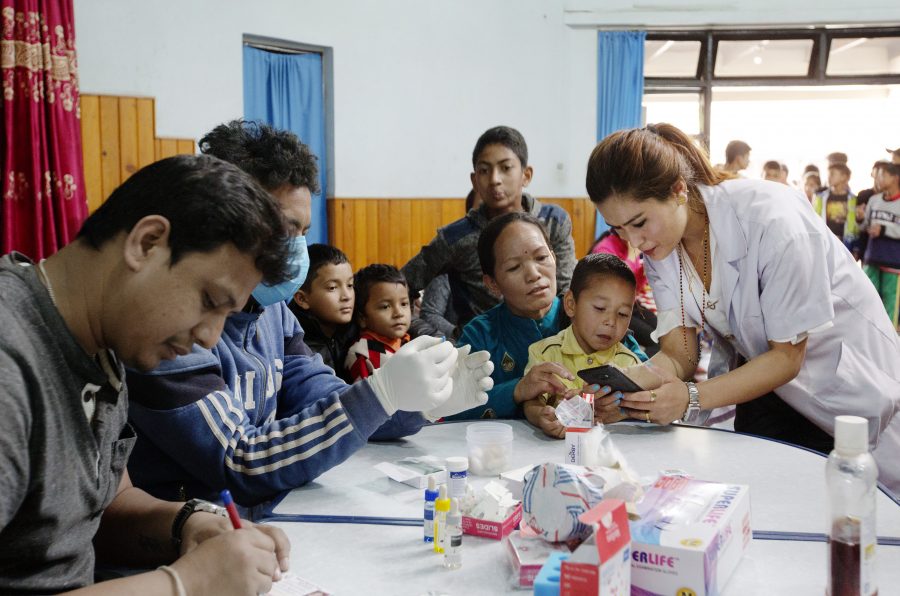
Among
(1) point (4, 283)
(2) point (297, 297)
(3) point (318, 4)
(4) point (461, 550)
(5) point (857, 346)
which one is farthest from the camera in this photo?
(3) point (318, 4)

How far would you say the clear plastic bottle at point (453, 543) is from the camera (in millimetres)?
1117

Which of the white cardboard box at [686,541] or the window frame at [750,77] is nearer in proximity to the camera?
the white cardboard box at [686,541]

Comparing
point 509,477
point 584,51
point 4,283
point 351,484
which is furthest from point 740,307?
point 584,51

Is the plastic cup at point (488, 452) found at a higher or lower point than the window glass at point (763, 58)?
lower

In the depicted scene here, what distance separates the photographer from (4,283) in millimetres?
891

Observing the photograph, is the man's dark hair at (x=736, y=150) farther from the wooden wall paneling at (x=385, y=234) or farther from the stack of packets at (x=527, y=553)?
the stack of packets at (x=527, y=553)

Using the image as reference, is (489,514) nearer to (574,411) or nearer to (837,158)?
(574,411)

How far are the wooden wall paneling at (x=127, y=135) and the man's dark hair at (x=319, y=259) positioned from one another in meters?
2.01

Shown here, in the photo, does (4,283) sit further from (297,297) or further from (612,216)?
(297,297)

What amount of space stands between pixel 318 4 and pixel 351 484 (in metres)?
4.87

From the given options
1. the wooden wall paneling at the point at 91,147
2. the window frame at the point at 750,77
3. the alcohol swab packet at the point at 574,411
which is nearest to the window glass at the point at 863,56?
the window frame at the point at 750,77

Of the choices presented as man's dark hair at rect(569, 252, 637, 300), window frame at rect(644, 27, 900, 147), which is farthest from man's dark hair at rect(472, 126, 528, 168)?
window frame at rect(644, 27, 900, 147)

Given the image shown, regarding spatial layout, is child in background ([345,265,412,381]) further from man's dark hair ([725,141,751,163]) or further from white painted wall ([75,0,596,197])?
man's dark hair ([725,141,751,163])

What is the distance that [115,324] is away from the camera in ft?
3.10
